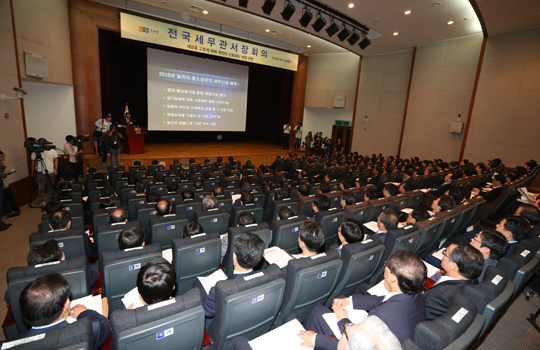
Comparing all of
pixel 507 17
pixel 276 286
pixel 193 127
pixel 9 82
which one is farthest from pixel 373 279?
pixel 193 127

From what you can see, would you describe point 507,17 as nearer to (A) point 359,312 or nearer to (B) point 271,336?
(A) point 359,312

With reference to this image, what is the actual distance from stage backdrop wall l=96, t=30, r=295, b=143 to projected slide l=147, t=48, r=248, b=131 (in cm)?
56

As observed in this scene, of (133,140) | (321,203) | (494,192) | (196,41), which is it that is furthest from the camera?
(196,41)

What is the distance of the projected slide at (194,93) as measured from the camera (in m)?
11.8

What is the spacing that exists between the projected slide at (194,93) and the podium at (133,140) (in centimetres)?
144

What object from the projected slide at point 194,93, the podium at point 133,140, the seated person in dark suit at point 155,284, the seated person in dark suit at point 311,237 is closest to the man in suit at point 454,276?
the seated person in dark suit at point 311,237

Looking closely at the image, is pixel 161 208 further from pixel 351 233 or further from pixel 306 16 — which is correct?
pixel 306 16

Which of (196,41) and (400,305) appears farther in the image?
(196,41)

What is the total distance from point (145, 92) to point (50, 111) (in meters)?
4.39

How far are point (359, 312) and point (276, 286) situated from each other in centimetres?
67

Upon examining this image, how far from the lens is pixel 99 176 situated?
241 inches

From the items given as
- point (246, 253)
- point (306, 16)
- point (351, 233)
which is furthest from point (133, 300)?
point (306, 16)

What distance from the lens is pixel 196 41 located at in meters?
11.0

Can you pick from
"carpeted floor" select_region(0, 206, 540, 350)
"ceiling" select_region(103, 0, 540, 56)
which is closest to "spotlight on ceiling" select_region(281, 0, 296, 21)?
"ceiling" select_region(103, 0, 540, 56)
